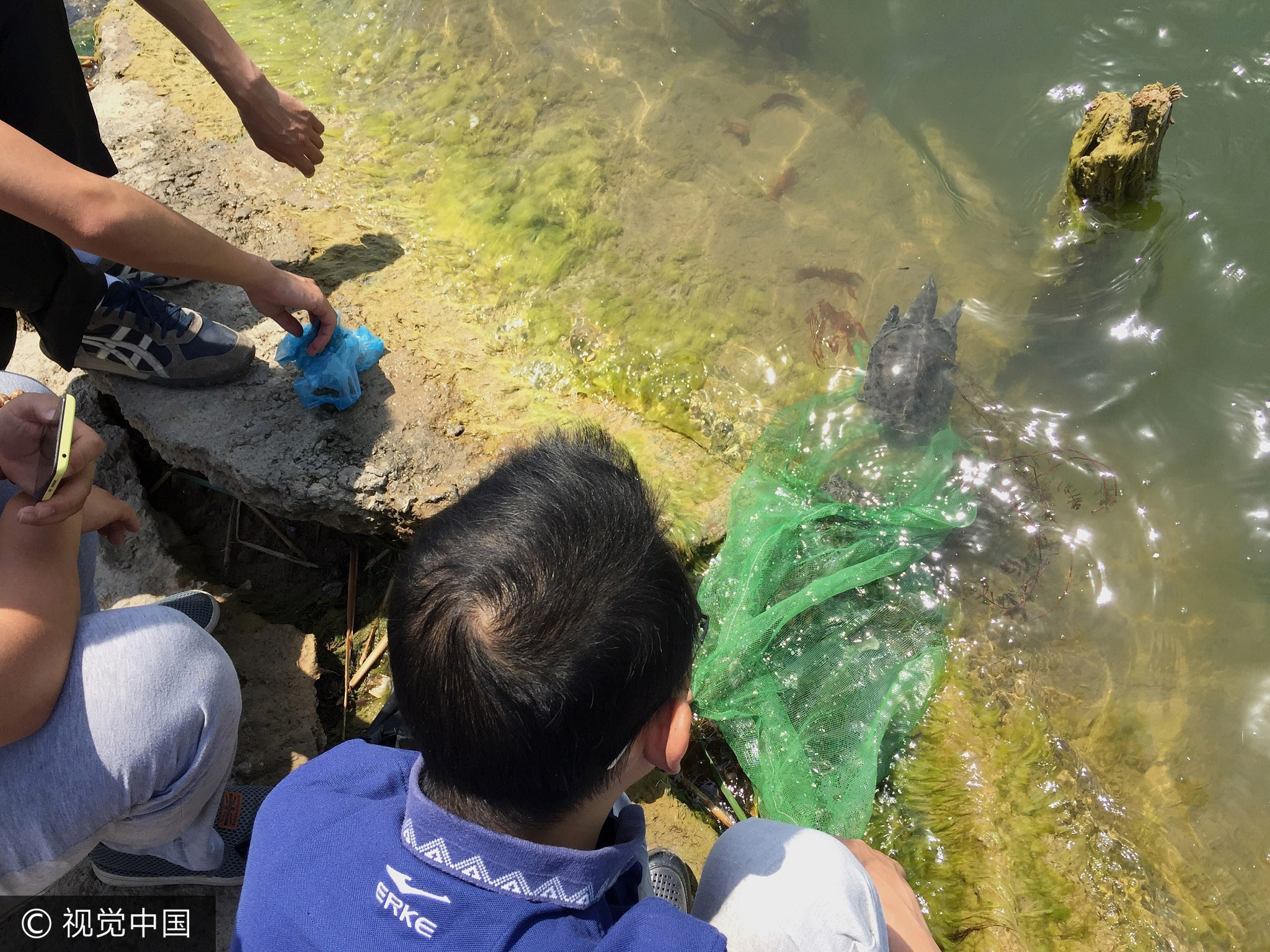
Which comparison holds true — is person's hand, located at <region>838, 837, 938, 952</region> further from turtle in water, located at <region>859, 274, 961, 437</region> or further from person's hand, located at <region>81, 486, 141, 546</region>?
person's hand, located at <region>81, 486, 141, 546</region>

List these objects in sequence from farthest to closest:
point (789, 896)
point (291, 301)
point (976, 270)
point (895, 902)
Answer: point (976, 270), point (291, 301), point (895, 902), point (789, 896)

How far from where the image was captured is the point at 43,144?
8.59 feet

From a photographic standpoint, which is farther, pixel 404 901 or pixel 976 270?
pixel 976 270

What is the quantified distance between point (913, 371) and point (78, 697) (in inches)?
124

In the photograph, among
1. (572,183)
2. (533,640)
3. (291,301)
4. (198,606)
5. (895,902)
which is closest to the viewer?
(533,640)

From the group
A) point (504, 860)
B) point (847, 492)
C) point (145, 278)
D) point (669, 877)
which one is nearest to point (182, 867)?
point (669, 877)

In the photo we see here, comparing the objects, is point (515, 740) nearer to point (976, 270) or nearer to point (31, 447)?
point (31, 447)

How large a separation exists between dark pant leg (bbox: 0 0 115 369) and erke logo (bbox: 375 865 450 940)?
7.37 ft

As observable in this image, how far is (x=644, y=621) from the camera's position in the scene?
1302 millimetres

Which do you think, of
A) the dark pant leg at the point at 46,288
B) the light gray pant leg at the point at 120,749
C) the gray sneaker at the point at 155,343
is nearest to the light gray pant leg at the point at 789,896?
the light gray pant leg at the point at 120,749

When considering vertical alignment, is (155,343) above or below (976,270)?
below

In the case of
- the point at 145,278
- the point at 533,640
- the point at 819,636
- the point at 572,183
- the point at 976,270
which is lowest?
the point at 145,278

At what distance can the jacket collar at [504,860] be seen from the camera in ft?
4.19

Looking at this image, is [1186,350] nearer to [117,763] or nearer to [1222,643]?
[1222,643]
